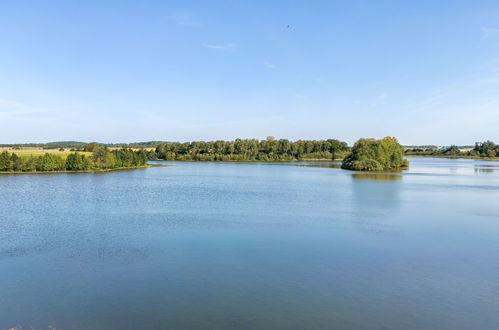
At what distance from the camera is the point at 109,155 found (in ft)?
236

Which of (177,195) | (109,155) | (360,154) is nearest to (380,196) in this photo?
(177,195)

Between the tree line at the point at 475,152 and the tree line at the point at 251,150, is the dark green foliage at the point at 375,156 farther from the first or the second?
the tree line at the point at 475,152

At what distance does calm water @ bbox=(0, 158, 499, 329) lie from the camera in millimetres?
10152

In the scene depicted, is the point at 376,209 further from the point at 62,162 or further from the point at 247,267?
the point at 62,162

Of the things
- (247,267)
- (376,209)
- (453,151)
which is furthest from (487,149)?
(247,267)

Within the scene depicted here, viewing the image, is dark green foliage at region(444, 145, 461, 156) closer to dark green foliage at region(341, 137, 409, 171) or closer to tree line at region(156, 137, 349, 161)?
tree line at region(156, 137, 349, 161)

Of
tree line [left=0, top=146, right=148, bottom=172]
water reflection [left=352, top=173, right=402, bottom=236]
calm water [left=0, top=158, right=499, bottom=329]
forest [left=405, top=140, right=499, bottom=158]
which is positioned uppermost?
forest [left=405, top=140, right=499, bottom=158]

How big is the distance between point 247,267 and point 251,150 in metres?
109

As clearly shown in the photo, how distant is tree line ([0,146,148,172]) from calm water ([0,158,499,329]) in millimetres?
39966

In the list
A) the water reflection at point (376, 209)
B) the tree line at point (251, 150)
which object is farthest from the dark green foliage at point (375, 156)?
the tree line at point (251, 150)

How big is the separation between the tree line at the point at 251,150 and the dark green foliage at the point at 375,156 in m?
45.5

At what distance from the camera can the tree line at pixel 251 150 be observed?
394 ft

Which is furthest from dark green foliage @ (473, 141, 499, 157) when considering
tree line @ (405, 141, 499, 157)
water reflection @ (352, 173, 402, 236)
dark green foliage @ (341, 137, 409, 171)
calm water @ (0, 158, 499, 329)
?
calm water @ (0, 158, 499, 329)

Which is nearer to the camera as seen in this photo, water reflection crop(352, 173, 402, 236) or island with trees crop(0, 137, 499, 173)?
water reflection crop(352, 173, 402, 236)
